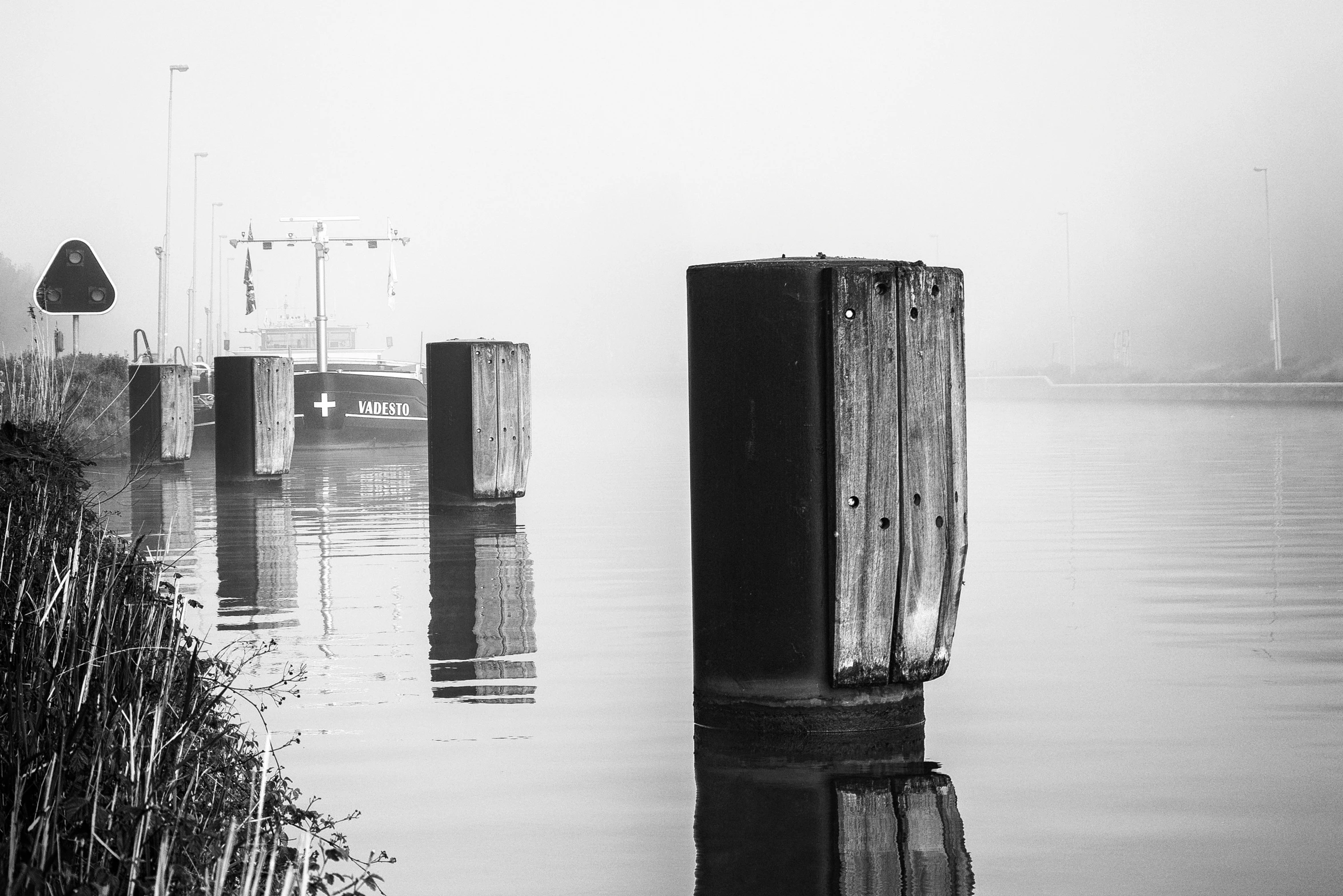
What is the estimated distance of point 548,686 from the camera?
6340 millimetres

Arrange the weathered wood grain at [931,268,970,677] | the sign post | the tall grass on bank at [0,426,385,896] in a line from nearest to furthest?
the tall grass on bank at [0,426,385,896] → the weathered wood grain at [931,268,970,677] → the sign post

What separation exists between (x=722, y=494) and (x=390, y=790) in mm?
1264

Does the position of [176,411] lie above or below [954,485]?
above

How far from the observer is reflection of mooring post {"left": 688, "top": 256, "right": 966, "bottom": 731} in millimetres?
4910

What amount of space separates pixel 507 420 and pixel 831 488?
890 cm

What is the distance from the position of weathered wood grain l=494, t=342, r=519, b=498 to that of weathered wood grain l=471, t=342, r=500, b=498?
23 millimetres

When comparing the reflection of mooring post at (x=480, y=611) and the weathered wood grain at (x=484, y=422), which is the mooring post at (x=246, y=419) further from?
the reflection of mooring post at (x=480, y=611)

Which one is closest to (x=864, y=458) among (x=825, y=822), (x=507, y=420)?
(x=825, y=822)

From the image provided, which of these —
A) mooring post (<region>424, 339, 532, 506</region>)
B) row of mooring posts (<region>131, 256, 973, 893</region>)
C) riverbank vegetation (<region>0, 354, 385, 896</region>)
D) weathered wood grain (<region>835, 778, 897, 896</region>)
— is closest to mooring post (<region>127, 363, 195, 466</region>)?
mooring post (<region>424, 339, 532, 506</region>)

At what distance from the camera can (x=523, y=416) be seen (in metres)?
13.8

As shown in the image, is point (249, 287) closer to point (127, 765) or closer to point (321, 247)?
point (321, 247)

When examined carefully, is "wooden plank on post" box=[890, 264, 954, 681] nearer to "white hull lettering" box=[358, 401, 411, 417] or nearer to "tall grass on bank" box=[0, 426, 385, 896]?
"tall grass on bank" box=[0, 426, 385, 896]

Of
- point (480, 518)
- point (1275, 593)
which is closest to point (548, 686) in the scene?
point (1275, 593)

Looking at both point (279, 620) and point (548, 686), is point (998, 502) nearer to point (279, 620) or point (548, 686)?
point (279, 620)
